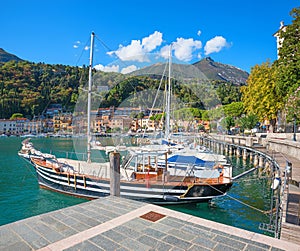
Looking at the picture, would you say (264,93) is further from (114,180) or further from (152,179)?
(114,180)

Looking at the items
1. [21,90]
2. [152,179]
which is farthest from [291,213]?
[21,90]

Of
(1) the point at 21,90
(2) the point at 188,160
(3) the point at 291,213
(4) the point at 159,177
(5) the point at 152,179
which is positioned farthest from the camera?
(1) the point at 21,90

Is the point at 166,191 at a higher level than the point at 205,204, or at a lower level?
higher

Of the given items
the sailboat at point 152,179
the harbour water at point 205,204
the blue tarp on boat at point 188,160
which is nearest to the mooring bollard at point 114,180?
the sailboat at point 152,179

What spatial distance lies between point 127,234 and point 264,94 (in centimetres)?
3423

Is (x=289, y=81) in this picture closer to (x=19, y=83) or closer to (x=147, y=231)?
(x=147, y=231)

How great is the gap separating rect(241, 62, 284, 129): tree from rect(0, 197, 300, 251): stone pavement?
30.7 m

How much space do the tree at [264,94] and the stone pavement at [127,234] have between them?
30.7m

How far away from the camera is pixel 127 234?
373 centimetres

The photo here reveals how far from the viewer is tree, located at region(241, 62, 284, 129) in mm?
32031

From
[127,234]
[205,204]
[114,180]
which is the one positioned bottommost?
[205,204]

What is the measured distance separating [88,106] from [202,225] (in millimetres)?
10326

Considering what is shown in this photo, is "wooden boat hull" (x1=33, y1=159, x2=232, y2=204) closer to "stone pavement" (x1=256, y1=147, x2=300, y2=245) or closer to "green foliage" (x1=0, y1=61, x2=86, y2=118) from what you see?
"stone pavement" (x1=256, y1=147, x2=300, y2=245)

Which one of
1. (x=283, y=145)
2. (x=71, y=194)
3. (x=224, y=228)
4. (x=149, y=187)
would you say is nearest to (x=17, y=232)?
(x=224, y=228)
